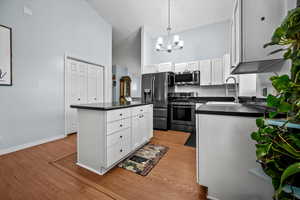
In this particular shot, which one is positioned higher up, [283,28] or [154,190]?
[283,28]

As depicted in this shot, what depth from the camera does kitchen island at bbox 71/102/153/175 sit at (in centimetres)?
151

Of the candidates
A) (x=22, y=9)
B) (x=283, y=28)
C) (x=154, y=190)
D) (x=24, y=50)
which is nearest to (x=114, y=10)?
(x=22, y=9)

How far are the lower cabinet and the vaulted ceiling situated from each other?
3295 millimetres

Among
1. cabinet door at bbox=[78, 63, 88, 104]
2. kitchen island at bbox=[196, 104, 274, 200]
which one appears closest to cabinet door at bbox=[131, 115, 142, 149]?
kitchen island at bbox=[196, 104, 274, 200]

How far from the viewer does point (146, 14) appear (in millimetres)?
3826

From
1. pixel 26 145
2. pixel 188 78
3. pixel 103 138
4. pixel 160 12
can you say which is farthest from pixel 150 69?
pixel 26 145

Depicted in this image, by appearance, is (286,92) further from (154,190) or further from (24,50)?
(24,50)

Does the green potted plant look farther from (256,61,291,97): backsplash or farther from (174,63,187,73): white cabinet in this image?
(174,63,187,73): white cabinet

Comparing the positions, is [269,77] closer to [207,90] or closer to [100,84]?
[207,90]

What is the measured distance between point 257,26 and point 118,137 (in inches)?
75.3

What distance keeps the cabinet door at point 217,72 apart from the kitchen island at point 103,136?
2786mm

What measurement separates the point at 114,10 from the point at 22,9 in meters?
2.30

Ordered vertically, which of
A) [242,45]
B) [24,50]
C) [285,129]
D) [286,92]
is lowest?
[285,129]

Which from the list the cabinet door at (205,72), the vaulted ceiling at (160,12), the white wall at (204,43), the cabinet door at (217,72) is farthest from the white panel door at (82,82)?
the cabinet door at (217,72)
